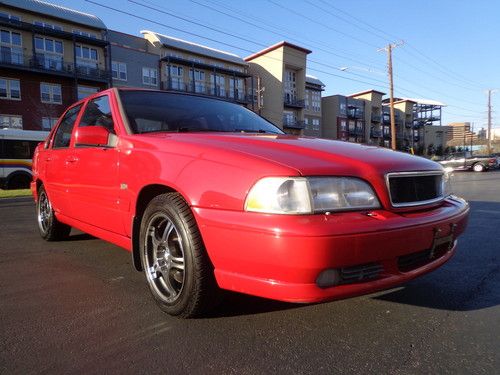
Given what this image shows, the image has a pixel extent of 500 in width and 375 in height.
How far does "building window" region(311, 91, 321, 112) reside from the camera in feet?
213

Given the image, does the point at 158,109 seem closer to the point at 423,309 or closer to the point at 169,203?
the point at 169,203

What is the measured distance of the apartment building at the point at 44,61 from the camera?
31.0 metres

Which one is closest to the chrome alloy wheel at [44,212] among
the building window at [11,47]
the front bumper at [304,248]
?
the front bumper at [304,248]

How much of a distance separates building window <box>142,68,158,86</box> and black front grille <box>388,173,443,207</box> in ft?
133

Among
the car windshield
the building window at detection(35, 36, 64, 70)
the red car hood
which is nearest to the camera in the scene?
the red car hood

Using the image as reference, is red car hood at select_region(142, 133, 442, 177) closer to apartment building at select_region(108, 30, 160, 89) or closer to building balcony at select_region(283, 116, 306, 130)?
apartment building at select_region(108, 30, 160, 89)

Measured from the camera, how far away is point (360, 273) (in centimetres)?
203

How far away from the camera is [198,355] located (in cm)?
205

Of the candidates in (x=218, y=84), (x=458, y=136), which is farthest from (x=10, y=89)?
(x=458, y=136)

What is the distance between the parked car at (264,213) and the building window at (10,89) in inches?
1316

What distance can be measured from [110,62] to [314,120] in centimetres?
3685

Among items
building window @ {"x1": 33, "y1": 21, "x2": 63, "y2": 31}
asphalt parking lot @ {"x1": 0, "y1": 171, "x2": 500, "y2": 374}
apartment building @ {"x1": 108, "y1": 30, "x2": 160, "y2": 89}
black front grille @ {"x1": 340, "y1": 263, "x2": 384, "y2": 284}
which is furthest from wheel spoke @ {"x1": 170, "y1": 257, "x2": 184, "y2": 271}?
building window @ {"x1": 33, "y1": 21, "x2": 63, "y2": 31}

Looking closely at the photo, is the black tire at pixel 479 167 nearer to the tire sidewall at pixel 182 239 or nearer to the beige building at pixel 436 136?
the tire sidewall at pixel 182 239

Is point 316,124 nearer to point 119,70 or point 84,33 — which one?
point 119,70
